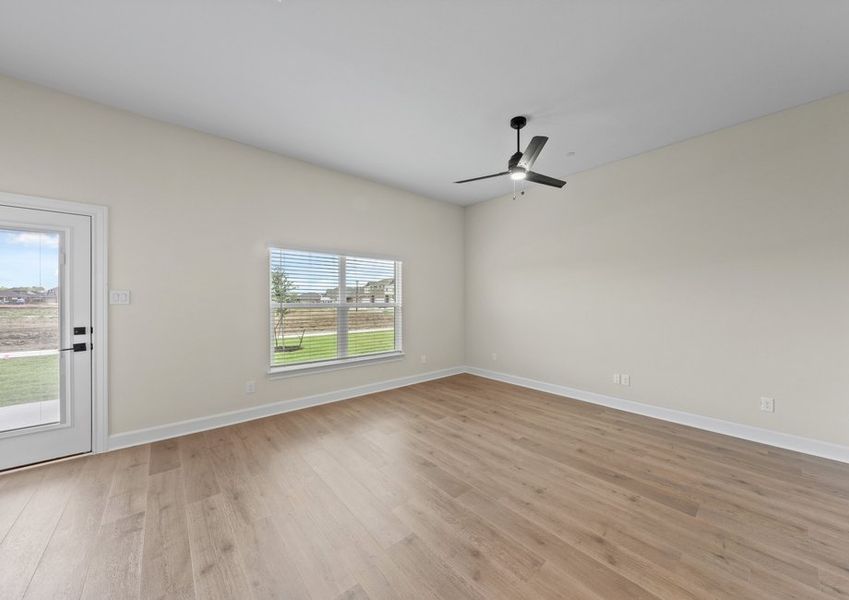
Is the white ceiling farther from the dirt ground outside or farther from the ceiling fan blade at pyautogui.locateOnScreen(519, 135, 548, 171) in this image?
the dirt ground outside

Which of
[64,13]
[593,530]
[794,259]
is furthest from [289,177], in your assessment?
[794,259]

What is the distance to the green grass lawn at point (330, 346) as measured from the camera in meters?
3.94

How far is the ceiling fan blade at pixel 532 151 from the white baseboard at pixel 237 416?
345 centimetres

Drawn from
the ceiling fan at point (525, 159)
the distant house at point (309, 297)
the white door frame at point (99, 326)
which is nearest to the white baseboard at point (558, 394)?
the white door frame at point (99, 326)

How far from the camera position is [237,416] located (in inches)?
136

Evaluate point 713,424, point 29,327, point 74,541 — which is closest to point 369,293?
point 29,327

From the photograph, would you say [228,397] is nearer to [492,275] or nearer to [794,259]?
[492,275]

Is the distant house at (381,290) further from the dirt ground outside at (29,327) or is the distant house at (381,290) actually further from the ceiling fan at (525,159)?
the dirt ground outside at (29,327)

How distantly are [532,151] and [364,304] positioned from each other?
2972 mm

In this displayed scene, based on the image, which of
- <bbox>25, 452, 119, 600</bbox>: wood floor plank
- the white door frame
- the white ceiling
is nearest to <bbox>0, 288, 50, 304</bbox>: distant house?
the white door frame

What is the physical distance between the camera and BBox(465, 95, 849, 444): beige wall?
2.76 metres

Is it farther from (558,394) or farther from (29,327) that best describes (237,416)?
(558,394)

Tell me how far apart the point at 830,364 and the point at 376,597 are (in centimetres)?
404

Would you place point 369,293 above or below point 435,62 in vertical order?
below
